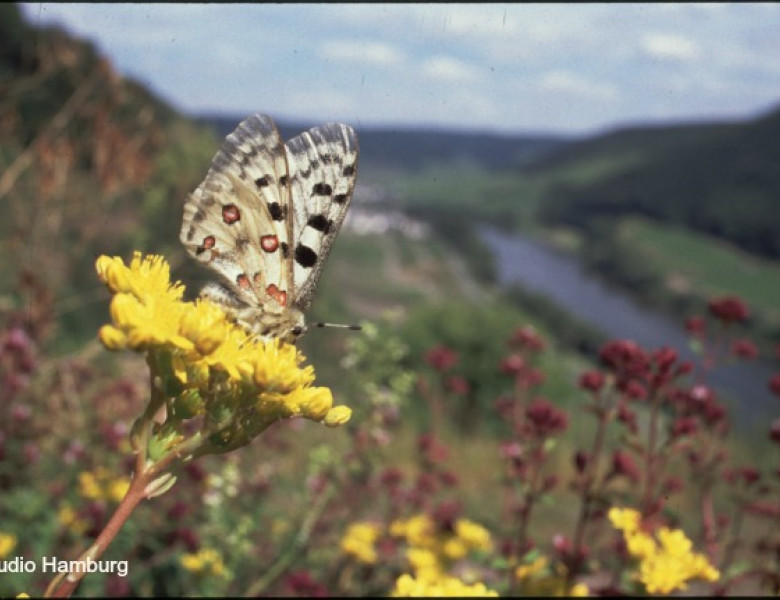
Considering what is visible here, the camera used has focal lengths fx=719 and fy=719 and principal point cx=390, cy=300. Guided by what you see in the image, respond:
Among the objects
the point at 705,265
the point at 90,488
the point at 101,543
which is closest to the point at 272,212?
the point at 101,543

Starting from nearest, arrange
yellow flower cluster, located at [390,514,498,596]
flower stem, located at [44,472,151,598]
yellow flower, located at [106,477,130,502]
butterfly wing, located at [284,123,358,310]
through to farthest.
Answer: flower stem, located at [44,472,151,598] → butterfly wing, located at [284,123,358,310] → yellow flower cluster, located at [390,514,498,596] → yellow flower, located at [106,477,130,502]

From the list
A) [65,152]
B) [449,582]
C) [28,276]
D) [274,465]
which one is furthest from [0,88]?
[449,582]

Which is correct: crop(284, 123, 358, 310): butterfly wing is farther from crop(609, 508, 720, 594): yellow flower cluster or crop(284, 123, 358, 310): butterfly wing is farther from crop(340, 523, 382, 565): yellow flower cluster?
crop(340, 523, 382, 565): yellow flower cluster

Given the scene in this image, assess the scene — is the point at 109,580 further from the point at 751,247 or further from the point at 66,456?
the point at 751,247

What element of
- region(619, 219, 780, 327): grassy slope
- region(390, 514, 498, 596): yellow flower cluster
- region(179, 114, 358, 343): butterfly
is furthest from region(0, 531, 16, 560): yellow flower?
region(619, 219, 780, 327): grassy slope

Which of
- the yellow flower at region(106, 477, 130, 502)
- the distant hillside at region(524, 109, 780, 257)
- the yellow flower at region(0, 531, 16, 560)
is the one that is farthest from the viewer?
the distant hillside at region(524, 109, 780, 257)

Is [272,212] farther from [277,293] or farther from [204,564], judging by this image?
[204,564]
